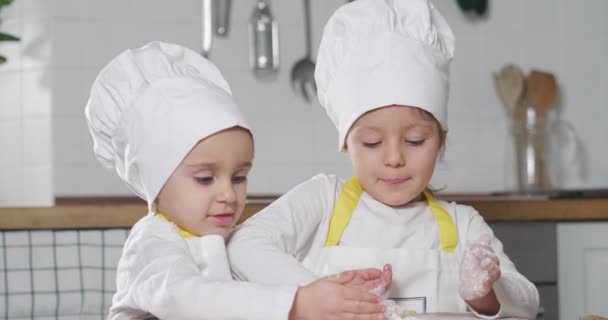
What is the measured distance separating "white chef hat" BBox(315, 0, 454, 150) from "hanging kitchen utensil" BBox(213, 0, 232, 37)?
153 cm

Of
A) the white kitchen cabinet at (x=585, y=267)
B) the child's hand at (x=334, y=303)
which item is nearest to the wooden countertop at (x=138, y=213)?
the white kitchen cabinet at (x=585, y=267)

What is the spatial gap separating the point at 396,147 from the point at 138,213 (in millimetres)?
730

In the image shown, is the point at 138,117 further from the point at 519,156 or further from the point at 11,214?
the point at 519,156

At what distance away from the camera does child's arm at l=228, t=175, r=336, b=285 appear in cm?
133

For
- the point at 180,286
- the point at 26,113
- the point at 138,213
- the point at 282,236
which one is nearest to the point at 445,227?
the point at 282,236

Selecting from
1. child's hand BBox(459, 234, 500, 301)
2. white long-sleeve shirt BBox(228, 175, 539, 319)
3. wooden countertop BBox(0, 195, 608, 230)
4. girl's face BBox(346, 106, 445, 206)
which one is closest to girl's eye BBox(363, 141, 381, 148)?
girl's face BBox(346, 106, 445, 206)

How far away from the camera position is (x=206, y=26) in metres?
3.00

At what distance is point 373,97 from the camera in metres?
1.42

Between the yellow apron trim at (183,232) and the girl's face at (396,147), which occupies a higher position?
the girl's face at (396,147)

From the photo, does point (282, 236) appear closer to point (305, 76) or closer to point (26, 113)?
point (305, 76)

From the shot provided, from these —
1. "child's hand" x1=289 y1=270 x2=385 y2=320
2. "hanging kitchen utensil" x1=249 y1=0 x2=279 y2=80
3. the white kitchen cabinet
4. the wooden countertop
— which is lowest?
the white kitchen cabinet

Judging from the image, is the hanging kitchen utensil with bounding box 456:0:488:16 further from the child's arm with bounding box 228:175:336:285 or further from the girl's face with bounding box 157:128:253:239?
the girl's face with bounding box 157:128:253:239

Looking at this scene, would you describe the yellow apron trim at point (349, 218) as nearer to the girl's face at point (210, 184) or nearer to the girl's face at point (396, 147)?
the girl's face at point (396, 147)

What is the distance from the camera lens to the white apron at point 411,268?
1.46 meters
